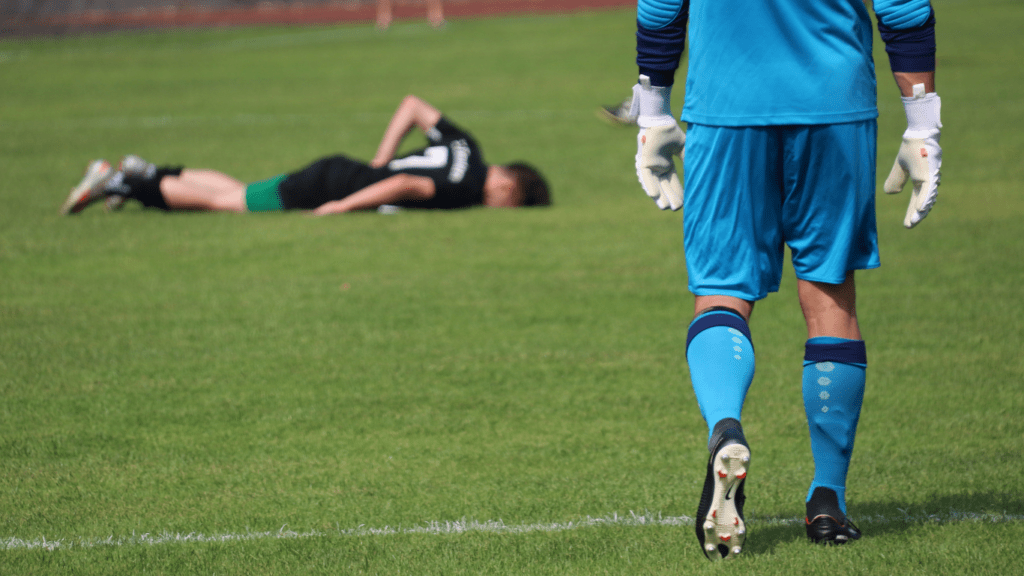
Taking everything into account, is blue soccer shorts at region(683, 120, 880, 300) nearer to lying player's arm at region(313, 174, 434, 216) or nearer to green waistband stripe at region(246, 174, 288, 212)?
lying player's arm at region(313, 174, 434, 216)

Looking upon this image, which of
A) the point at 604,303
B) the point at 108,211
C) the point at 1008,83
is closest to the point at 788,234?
the point at 604,303

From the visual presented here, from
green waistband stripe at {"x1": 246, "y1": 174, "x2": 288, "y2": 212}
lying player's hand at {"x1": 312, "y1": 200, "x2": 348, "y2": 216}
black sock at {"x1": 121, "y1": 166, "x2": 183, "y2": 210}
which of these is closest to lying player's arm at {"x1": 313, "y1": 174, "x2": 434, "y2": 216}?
lying player's hand at {"x1": 312, "y1": 200, "x2": 348, "y2": 216}

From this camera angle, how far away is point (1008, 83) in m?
15.5

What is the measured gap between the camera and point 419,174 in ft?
28.5

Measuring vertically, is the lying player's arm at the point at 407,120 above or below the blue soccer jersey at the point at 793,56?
below

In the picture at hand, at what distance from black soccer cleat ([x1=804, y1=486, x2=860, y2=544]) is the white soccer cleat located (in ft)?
21.8

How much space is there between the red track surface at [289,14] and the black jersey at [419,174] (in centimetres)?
2767

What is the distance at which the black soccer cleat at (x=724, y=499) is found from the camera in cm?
270

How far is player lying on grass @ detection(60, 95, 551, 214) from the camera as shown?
28.2 ft

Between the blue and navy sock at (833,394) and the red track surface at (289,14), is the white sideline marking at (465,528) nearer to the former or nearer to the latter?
the blue and navy sock at (833,394)

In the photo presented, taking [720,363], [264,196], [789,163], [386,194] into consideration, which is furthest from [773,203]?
[264,196]

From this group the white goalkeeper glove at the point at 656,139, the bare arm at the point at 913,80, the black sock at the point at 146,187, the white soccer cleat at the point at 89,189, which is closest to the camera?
the bare arm at the point at 913,80

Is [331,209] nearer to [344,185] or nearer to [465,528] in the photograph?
[344,185]

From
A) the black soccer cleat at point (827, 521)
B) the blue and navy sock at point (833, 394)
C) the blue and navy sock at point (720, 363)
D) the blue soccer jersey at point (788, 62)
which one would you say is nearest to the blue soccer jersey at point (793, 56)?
the blue soccer jersey at point (788, 62)
